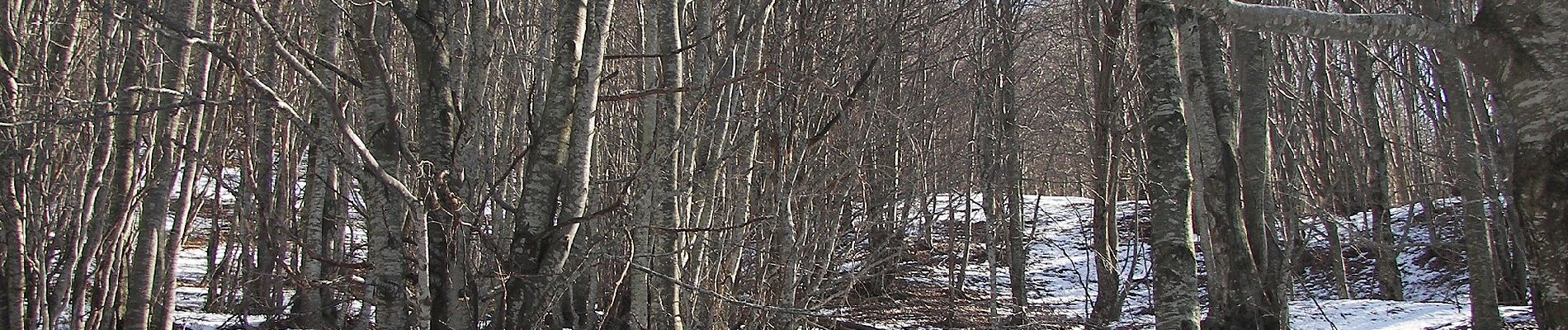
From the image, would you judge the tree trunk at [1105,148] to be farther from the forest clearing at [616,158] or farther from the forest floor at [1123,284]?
the forest floor at [1123,284]

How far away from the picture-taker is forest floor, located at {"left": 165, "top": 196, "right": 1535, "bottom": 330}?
27.3 ft

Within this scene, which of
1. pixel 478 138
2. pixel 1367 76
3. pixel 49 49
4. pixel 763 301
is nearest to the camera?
pixel 478 138

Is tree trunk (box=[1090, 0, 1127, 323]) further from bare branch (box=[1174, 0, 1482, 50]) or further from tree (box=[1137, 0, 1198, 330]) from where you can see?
bare branch (box=[1174, 0, 1482, 50])

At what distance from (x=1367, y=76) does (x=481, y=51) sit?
1125 cm

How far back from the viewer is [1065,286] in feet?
49.9

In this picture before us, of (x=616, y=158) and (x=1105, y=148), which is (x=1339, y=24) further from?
(x=1105, y=148)

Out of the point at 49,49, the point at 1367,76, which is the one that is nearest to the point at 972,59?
the point at 1367,76

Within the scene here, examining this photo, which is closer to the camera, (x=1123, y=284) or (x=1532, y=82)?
(x=1532, y=82)

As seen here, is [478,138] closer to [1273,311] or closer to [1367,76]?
[1273,311]

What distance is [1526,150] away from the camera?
2559 mm

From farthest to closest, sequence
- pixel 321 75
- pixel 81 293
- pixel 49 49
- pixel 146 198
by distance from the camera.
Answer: pixel 49 49 < pixel 81 293 < pixel 146 198 < pixel 321 75

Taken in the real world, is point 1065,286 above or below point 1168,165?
below

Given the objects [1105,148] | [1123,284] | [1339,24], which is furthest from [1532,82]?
[1123,284]

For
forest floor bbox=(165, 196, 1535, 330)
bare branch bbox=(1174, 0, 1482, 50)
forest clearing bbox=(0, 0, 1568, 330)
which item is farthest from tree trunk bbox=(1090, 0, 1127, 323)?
bare branch bbox=(1174, 0, 1482, 50)
